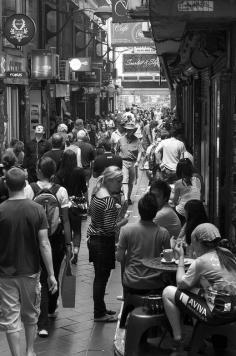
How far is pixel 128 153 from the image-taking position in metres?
15.4

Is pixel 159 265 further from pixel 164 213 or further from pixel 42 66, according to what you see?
pixel 42 66

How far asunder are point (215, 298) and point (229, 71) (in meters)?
4.38

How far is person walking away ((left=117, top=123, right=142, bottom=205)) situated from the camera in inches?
606

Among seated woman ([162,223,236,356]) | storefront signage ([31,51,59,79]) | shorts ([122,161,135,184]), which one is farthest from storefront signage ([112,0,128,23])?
seated woman ([162,223,236,356])

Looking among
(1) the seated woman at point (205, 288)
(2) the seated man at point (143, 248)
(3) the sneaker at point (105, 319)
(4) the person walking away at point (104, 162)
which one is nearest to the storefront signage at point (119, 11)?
(4) the person walking away at point (104, 162)

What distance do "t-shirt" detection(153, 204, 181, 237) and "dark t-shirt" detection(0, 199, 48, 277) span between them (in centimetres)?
222

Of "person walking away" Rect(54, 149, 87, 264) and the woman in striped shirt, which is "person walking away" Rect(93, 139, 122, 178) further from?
the woman in striped shirt

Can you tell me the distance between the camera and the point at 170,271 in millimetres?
6500

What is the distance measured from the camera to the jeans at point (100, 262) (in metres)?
7.62

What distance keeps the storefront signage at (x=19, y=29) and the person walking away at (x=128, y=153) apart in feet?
18.6

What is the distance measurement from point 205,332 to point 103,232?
1918 mm

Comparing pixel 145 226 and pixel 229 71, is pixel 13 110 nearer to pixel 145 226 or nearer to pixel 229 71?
pixel 229 71

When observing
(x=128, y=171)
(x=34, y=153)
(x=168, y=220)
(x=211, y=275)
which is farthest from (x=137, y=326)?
(x=128, y=171)

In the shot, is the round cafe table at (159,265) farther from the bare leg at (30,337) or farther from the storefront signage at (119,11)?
the storefront signage at (119,11)
